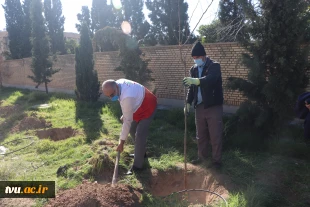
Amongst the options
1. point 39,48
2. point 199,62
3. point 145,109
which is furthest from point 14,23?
point 199,62

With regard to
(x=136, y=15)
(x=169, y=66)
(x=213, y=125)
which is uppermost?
(x=136, y=15)

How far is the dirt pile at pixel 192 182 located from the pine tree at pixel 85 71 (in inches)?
270

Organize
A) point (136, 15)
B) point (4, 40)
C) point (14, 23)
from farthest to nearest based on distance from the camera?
point (4, 40) → point (14, 23) → point (136, 15)

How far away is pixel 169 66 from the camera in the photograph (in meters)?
9.30

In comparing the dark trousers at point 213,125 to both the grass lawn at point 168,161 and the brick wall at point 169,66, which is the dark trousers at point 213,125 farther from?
the brick wall at point 169,66

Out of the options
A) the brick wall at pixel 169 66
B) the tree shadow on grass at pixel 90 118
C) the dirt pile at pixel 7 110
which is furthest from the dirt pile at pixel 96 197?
the dirt pile at pixel 7 110

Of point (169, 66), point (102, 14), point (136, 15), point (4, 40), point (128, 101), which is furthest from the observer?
point (4, 40)

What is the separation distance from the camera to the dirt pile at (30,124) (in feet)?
23.7

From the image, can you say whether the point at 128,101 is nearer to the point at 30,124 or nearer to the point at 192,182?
the point at 192,182

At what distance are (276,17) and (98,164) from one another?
3731 millimetres

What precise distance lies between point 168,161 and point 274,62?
2470 mm

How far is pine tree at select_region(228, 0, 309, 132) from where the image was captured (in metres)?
4.54

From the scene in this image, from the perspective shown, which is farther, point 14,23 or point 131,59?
point 14,23

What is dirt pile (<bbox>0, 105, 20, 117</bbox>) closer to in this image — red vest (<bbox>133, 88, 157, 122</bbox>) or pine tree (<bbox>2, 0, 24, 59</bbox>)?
red vest (<bbox>133, 88, 157, 122</bbox>)
